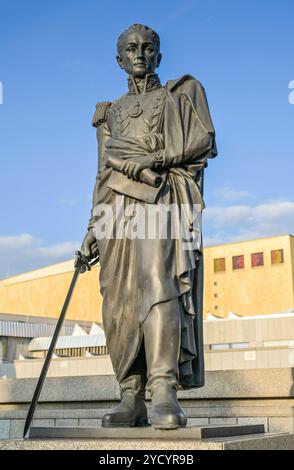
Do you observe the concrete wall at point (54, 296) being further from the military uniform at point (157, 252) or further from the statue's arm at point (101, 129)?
the military uniform at point (157, 252)

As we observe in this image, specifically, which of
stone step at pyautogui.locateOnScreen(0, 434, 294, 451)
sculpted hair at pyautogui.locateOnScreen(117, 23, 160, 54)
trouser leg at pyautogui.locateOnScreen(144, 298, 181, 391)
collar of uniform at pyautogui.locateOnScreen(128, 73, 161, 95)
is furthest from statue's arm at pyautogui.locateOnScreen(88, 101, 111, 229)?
stone step at pyautogui.locateOnScreen(0, 434, 294, 451)

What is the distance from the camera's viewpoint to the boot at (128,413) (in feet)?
12.4

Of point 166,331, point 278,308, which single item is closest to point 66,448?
point 166,331

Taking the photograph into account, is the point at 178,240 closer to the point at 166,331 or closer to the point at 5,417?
the point at 166,331

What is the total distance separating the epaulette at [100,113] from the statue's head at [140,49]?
0.33 meters

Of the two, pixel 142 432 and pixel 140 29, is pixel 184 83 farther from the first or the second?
pixel 142 432

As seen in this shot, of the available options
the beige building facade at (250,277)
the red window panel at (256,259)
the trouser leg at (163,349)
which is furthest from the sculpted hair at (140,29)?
the red window panel at (256,259)

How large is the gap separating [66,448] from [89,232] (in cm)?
167

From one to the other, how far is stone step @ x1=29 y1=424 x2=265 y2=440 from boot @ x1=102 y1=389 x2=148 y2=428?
23 centimetres

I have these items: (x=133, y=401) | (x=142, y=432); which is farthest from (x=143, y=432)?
(x=133, y=401)

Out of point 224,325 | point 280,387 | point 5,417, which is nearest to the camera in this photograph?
point 280,387

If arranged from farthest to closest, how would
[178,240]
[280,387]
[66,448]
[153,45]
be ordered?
[280,387] < [153,45] < [178,240] < [66,448]

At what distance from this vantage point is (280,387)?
5.94 m
